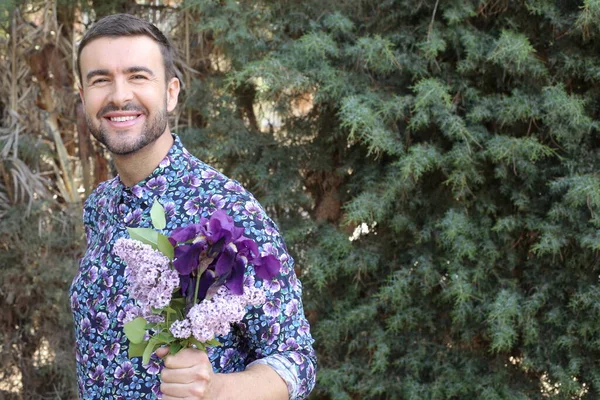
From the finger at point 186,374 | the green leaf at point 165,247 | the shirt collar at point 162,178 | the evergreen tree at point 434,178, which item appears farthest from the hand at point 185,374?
the evergreen tree at point 434,178

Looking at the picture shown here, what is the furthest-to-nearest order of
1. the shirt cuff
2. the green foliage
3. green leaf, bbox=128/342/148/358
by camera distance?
the green foliage < the shirt cuff < green leaf, bbox=128/342/148/358

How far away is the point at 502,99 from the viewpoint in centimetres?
305

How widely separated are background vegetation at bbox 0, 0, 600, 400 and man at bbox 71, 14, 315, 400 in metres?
1.40

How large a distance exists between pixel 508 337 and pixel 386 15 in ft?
4.47

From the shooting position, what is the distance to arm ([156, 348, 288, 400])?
125cm

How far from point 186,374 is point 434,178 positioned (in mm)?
2081

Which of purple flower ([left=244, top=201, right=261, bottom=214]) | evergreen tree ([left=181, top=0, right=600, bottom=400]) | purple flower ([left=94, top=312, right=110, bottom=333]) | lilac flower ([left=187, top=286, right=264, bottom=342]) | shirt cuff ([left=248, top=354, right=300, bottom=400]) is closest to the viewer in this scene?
lilac flower ([left=187, top=286, right=264, bottom=342])

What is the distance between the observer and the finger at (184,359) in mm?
1253

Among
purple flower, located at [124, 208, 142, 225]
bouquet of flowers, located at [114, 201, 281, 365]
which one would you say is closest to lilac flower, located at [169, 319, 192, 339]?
bouquet of flowers, located at [114, 201, 281, 365]

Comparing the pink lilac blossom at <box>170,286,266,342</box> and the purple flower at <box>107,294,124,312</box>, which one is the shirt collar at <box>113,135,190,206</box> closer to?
the purple flower at <box>107,294,124,312</box>

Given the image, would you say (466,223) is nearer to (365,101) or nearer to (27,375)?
(365,101)

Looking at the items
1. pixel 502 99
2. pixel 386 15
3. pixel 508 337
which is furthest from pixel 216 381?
pixel 386 15

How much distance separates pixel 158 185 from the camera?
1.68m

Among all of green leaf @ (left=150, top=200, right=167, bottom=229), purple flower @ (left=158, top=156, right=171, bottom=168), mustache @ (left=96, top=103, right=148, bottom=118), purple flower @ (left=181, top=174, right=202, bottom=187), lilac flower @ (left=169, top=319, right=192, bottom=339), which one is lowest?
lilac flower @ (left=169, top=319, right=192, bottom=339)
